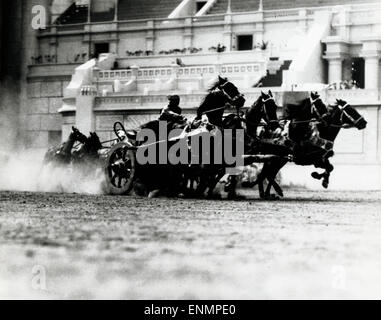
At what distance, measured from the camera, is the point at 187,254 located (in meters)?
12.2

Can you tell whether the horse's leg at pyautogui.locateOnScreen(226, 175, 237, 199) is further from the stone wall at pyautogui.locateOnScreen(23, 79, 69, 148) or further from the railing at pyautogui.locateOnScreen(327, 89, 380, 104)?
the stone wall at pyautogui.locateOnScreen(23, 79, 69, 148)

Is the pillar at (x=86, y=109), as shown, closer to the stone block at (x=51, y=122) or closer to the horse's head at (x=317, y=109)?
the stone block at (x=51, y=122)

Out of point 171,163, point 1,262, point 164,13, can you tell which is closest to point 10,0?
point 164,13

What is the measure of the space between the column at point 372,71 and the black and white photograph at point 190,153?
0.08 meters

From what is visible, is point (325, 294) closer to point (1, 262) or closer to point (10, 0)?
point (1, 262)

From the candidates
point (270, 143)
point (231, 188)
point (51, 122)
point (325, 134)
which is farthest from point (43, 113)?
point (325, 134)

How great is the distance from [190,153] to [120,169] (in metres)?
1.96

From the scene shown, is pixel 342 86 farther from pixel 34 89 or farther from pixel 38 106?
pixel 34 89

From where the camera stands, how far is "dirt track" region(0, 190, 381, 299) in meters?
10.2

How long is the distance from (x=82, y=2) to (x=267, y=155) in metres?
31.1

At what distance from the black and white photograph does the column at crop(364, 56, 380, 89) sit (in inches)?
3.3

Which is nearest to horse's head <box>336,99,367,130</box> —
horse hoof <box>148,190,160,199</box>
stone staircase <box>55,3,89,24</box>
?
horse hoof <box>148,190,160,199</box>
